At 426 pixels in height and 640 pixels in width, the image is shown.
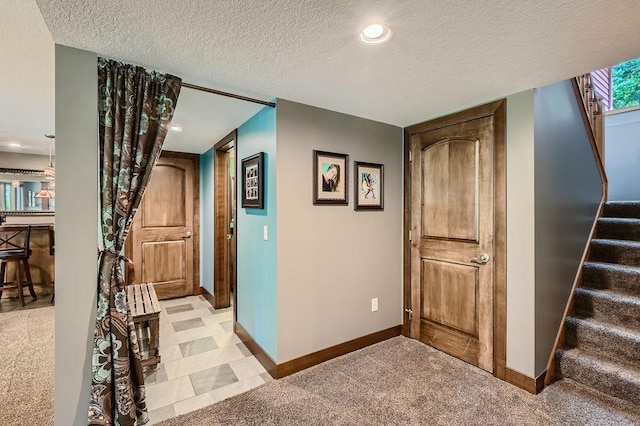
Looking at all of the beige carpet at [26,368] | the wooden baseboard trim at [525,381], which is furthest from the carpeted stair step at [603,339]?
the beige carpet at [26,368]

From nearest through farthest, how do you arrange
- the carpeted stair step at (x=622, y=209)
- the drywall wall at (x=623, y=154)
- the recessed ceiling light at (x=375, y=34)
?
the recessed ceiling light at (x=375, y=34), the carpeted stair step at (x=622, y=209), the drywall wall at (x=623, y=154)

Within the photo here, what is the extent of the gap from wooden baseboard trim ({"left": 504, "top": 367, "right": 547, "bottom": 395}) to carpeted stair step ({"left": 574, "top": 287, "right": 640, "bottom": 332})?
0.76 meters

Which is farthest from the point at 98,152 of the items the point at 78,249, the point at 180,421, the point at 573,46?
the point at 573,46

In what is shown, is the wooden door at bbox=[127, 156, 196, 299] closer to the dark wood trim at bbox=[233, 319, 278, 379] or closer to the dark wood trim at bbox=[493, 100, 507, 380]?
the dark wood trim at bbox=[233, 319, 278, 379]

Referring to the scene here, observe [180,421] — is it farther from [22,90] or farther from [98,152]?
[22,90]

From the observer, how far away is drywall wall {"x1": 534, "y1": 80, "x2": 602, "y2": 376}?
216 cm

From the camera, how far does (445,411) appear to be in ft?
6.32

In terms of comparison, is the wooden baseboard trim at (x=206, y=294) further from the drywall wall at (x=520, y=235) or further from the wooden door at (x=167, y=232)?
the drywall wall at (x=520, y=235)

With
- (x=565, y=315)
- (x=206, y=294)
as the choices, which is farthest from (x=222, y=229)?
(x=565, y=315)

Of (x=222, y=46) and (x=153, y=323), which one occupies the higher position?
(x=222, y=46)

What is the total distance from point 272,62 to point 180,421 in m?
2.27

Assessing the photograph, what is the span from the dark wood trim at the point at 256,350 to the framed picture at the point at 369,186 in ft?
4.89

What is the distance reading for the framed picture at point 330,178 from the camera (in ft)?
8.13

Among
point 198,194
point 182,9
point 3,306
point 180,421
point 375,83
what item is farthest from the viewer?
point 198,194
